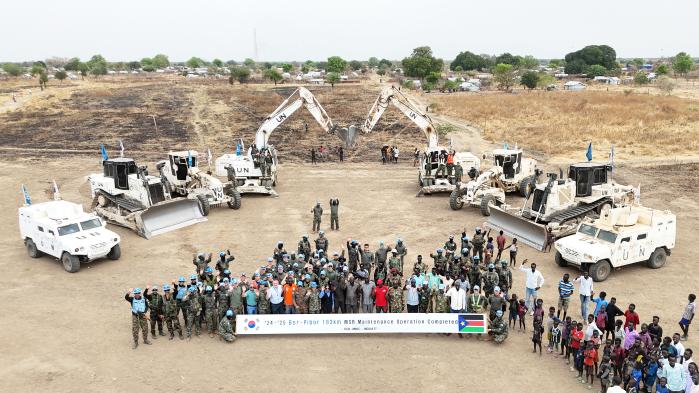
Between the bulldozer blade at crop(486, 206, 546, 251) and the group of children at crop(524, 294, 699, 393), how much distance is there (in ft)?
22.0

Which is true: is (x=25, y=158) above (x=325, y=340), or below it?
above

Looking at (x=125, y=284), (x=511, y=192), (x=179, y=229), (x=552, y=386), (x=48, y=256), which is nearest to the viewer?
(x=552, y=386)

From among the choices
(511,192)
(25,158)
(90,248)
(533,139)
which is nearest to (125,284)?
(90,248)

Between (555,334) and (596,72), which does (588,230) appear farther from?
(596,72)

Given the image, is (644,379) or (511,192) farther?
(511,192)

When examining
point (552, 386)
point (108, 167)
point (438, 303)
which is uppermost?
point (108, 167)

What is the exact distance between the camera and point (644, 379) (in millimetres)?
10953

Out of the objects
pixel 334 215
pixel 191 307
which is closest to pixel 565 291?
pixel 191 307

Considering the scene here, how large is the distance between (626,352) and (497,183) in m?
15.0

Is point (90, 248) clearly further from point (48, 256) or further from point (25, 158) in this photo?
point (25, 158)

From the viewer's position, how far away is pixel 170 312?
1359cm

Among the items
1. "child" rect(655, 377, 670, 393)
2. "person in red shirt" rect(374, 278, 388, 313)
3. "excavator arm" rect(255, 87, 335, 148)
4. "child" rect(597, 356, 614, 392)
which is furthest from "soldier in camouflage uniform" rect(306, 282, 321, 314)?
"excavator arm" rect(255, 87, 335, 148)

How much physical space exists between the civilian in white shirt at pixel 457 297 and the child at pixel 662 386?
14.5 ft

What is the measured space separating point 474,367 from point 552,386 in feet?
A: 5.52
